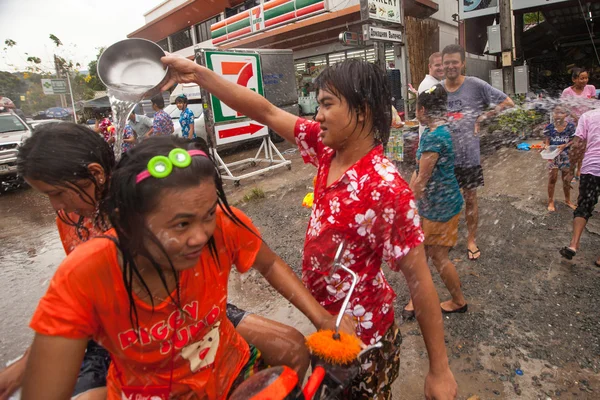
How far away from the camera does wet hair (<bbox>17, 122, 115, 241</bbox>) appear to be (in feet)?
4.74

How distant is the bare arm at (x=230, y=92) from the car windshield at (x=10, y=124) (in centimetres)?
1146

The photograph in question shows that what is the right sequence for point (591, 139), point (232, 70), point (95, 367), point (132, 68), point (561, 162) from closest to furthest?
1. point (95, 367)
2. point (132, 68)
3. point (591, 139)
4. point (561, 162)
5. point (232, 70)

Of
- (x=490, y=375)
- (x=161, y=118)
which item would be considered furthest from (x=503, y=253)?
(x=161, y=118)

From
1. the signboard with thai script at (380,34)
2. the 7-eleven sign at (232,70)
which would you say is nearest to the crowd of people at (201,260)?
the 7-eleven sign at (232,70)

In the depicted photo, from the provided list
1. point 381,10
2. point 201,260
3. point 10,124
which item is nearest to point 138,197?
point 201,260

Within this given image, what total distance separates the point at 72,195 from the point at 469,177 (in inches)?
144

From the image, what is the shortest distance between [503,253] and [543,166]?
11.6 ft

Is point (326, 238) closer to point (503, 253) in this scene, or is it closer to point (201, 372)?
point (201, 372)

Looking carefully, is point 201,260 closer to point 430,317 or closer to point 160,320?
point 160,320

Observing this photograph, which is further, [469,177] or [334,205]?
[469,177]

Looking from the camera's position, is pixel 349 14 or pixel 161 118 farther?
pixel 349 14

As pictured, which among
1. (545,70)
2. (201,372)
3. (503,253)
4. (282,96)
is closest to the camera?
(201,372)

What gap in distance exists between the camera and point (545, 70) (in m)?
13.3

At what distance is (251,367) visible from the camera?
138cm
